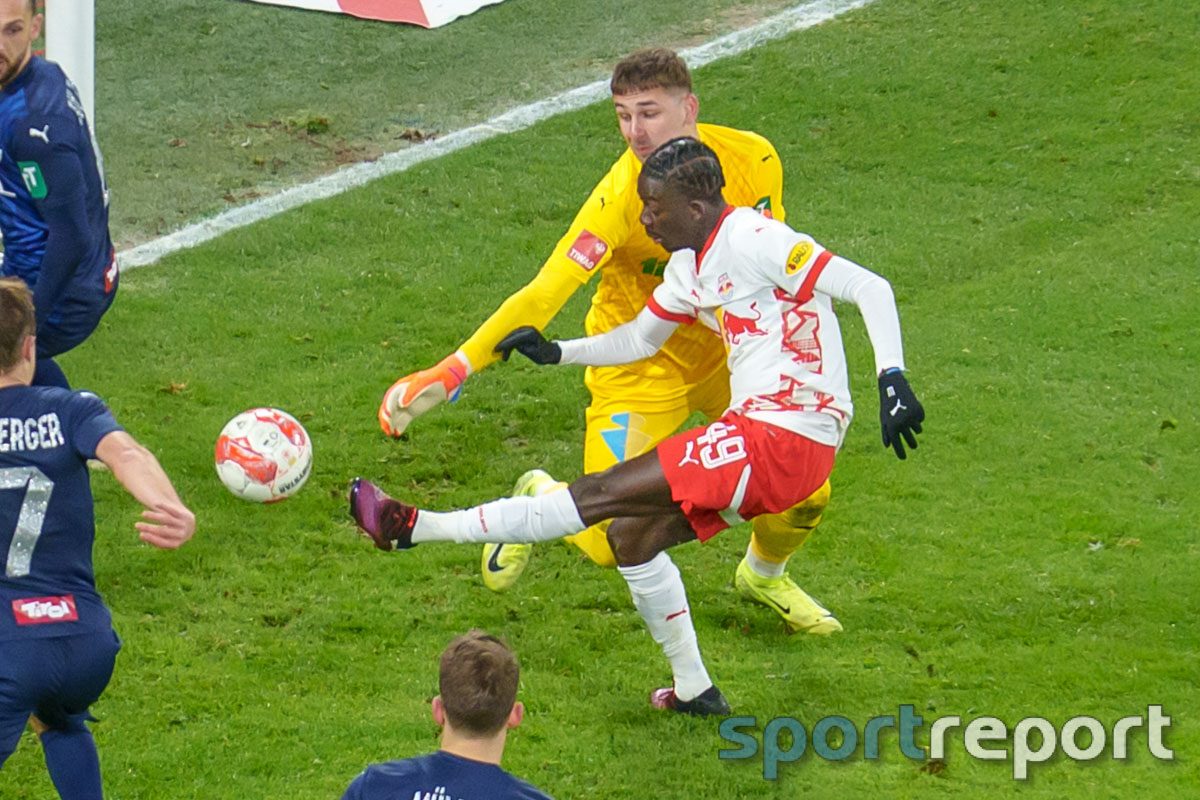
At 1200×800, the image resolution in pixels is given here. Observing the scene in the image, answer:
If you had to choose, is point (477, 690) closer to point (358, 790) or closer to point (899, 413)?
point (358, 790)

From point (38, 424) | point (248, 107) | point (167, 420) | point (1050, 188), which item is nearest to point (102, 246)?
point (167, 420)

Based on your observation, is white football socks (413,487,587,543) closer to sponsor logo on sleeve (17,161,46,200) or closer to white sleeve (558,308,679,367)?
white sleeve (558,308,679,367)

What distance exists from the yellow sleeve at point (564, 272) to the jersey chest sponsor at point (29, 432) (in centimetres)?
179

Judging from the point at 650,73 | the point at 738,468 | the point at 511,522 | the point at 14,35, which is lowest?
the point at 511,522

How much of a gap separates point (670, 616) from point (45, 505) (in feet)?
7.35

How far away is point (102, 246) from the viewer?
6.05m

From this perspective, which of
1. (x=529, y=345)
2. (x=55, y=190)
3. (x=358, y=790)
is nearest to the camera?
(x=358, y=790)

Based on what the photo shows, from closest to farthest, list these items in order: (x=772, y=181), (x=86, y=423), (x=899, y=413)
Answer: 1. (x=86, y=423)
2. (x=899, y=413)
3. (x=772, y=181)

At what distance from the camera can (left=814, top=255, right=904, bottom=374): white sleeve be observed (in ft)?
15.6

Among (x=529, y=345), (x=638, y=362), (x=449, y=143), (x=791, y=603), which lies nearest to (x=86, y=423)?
(x=529, y=345)

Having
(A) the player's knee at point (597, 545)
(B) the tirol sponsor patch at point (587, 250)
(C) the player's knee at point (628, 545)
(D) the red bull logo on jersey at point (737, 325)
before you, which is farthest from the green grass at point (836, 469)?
(B) the tirol sponsor patch at point (587, 250)

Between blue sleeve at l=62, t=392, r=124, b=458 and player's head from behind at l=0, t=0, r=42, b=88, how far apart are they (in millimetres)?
2151

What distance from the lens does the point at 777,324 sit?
495cm

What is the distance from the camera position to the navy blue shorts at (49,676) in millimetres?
3943
